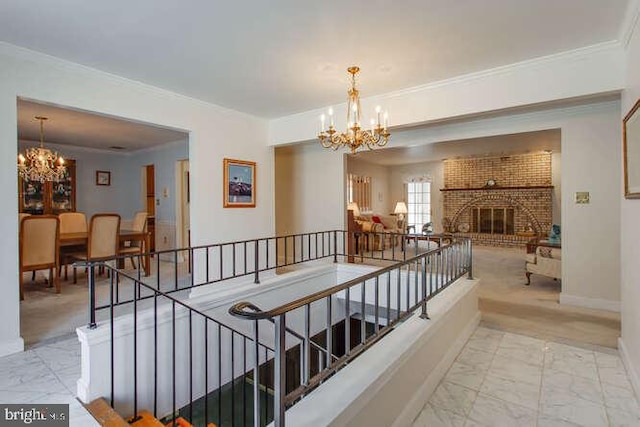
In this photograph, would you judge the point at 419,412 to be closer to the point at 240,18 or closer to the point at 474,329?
the point at 474,329

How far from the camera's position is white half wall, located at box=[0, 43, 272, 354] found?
258 cm

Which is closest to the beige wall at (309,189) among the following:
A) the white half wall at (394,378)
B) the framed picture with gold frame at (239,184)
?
the framed picture with gold frame at (239,184)

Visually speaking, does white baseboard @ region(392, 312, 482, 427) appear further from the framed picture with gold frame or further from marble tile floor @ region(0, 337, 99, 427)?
the framed picture with gold frame

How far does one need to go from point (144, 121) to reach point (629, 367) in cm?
466

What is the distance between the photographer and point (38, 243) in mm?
3789

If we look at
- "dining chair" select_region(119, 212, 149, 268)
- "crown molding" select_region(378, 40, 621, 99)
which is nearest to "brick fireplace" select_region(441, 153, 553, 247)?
"crown molding" select_region(378, 40, 621, 99)

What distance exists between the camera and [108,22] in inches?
89.8

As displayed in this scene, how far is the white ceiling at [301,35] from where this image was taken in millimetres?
2129

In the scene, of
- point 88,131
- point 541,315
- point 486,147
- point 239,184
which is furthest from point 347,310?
point 486,147

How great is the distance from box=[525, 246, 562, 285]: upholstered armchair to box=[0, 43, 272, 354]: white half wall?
2.89 metres

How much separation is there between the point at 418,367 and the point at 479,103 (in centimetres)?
256

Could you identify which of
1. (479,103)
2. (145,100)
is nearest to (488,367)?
(479,103)

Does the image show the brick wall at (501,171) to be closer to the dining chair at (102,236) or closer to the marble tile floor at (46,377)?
the dining chair at (102,236)

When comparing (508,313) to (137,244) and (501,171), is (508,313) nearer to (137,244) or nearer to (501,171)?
(137,244)
